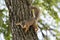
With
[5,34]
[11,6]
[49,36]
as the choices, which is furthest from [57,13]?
[11,6]

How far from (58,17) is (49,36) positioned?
512 millimetres

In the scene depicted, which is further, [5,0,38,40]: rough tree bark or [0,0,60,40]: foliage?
[0,0,60,40]: foliage

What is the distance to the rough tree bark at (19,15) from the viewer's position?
5.74ft

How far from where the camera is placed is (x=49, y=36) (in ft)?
7.46

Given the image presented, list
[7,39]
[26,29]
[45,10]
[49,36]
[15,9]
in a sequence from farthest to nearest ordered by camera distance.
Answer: [45,10], [7,39], [49,36], [15,9], [26,29]

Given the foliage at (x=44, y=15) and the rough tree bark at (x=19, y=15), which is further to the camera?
the foliage at (x=44, y=15)

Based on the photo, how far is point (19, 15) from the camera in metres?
1.81

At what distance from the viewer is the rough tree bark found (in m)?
1.75

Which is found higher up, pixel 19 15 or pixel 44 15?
pixel 19 15

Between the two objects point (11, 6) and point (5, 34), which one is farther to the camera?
point (5, 34)

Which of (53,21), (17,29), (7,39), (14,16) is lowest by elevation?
(7,39)

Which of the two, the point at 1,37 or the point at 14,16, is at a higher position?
the point at 14,16

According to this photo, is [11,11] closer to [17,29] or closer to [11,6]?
[11,6]

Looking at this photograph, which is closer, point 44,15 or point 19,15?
point 19,15
